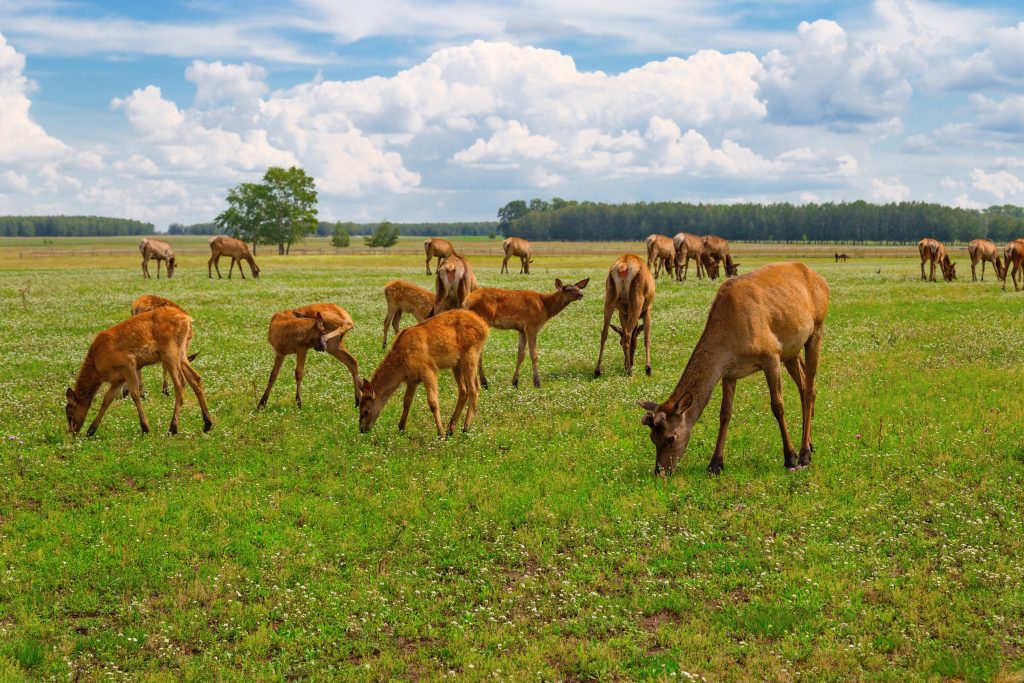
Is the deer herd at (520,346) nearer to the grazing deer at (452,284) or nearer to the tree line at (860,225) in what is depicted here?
the grazing deer at (452,284)

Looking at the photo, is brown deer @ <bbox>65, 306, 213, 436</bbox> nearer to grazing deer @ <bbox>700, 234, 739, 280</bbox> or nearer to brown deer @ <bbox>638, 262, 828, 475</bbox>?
brown deer @ <bbox>638, 262, 828, 475</bbox>

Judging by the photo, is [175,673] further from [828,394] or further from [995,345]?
[995,345]

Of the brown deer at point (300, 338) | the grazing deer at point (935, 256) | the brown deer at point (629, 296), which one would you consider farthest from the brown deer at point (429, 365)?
the grazing deer at point (935, 256)

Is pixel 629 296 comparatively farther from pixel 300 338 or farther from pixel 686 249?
pixel 686 249

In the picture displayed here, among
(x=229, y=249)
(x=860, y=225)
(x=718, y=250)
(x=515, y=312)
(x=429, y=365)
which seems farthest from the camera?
(x=860, y=225)

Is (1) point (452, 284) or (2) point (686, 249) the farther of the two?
(2) point (686, 249)

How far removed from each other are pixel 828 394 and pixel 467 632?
11187mm

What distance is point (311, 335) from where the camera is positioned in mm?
15961

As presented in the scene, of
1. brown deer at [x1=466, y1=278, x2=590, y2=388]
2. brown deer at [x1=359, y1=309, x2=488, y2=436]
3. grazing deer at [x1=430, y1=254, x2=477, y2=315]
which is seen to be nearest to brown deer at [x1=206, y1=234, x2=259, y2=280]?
grazing deer at [x1=430, y1=254, x2=477, y2=315]

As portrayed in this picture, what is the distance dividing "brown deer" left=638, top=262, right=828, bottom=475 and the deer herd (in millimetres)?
16

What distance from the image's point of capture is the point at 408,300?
73.9 feet

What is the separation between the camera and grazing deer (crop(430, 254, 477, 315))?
2003cm

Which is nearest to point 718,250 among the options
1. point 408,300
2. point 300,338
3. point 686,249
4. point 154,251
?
point 686,249

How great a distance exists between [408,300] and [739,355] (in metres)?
12.9
